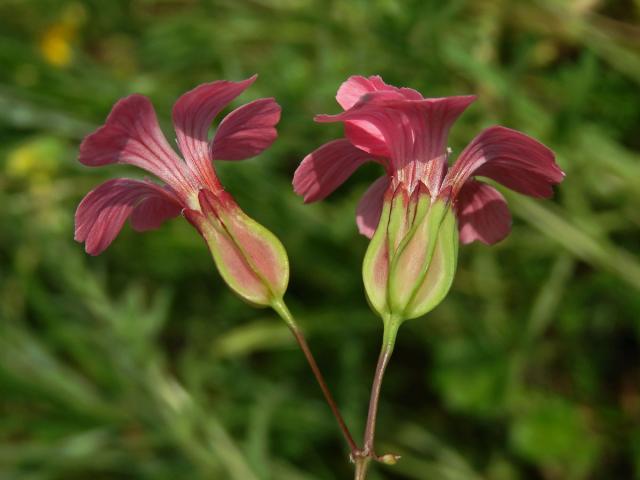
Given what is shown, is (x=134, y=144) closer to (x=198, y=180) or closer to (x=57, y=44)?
(x=198, y=180)

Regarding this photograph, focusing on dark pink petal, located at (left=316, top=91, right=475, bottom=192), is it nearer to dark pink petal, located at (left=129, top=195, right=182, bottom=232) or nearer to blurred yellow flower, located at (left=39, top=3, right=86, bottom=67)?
dark pink petal, located at (left=129, top=195, right=182, bottom=232)

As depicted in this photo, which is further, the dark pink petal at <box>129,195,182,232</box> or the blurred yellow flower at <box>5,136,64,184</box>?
the blurred yellow flower at <box>5,136,64,184</box>

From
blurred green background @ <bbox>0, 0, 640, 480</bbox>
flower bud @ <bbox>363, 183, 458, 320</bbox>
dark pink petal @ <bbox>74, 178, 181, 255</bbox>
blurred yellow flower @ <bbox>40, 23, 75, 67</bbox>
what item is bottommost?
flower bud @ <bbox>363, 183, 458, 320</bbox>

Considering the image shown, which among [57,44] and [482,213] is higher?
[57,44]

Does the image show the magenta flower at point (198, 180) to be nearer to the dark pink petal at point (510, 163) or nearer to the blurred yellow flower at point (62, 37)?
the dark pink petal at point (510, 163)

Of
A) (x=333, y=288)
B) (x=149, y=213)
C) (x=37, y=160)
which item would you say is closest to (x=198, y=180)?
(x=149, y=213)

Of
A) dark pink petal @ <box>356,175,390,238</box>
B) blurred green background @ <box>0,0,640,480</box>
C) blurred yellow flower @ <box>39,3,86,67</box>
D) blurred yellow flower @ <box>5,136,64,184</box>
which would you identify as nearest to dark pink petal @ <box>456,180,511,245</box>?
dark pink petal @ <box>356,175,390,238</box>

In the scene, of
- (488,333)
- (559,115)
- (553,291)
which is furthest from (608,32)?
(488,333)
